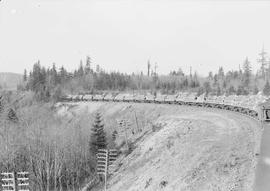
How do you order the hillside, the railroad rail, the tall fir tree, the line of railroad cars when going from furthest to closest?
the tall fir tree → the line of railroad cars → the railroad rail → the hillside

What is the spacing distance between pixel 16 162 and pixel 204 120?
29374 mm

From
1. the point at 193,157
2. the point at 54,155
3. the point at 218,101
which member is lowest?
the point at 54,155

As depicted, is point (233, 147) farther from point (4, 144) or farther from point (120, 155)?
point (4, 144)

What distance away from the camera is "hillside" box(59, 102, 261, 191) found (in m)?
22.3

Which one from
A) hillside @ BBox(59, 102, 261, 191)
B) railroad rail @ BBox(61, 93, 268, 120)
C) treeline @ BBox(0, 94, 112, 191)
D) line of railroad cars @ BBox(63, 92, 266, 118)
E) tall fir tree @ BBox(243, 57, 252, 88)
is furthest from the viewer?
tall fir tree @ BBox(243, 57, 252, 88)

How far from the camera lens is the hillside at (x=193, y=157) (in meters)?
22.3

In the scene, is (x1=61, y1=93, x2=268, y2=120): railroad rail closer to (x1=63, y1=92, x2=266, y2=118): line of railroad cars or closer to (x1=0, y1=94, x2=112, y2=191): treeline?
(x1=63, y1=92, x2=266, y2=118): line of railroad cars

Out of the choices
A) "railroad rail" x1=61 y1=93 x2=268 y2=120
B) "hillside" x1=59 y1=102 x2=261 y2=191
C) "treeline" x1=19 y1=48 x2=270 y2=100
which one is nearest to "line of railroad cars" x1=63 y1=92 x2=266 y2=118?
"railroad rail" x1=61 y1=93 x2=268 y2=120

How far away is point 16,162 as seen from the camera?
55.5 metres

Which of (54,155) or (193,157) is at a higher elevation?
(193,157)

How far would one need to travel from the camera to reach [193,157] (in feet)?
89.5

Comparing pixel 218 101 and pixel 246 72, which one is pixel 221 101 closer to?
pixel 218 101

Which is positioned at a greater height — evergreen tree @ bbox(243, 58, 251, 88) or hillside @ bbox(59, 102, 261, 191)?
evergreen tree @ bbox(243, 58, 251, 88)

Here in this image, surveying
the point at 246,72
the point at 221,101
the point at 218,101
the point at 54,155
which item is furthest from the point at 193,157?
the point at 246,72
